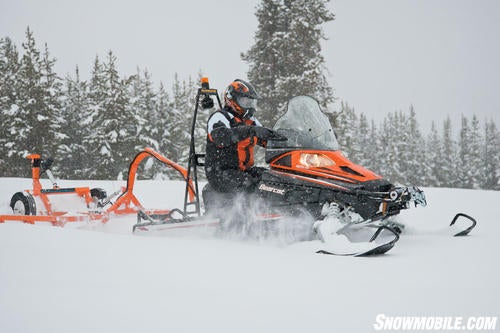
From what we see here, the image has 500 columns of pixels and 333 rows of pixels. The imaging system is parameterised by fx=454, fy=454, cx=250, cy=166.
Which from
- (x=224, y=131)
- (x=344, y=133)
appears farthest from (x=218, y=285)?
(x=344, y=133)

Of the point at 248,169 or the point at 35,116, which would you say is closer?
the point at 248,169

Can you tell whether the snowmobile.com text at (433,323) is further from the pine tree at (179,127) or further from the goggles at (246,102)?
the pine tree at (179,127)

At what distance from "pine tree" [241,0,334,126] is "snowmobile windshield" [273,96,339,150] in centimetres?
1417

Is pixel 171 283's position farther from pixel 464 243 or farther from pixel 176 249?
pixel 464 243

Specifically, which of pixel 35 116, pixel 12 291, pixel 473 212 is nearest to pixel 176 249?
pixel 12 291

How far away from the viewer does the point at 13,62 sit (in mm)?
33594

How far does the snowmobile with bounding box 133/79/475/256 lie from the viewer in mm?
4648

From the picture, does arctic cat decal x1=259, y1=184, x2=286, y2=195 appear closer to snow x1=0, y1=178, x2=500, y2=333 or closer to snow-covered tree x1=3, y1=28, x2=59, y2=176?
snow x1=0, y1=178, x2=500, y2=333

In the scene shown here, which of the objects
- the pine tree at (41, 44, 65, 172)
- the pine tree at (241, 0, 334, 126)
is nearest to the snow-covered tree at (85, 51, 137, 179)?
the pine tree at (41, 44, 65, 172)

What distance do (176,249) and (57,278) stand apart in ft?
4.13

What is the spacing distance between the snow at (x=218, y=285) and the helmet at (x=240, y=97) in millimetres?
2101

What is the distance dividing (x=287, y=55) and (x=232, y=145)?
15.5 m

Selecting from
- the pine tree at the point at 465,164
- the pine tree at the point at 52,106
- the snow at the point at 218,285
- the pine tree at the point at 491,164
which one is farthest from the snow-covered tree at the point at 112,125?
the pine tree at the point at 491,164

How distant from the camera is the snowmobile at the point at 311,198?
4648mm
